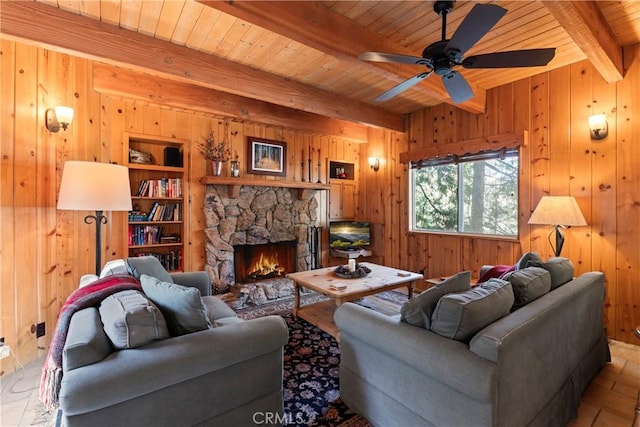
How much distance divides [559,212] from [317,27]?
273cm

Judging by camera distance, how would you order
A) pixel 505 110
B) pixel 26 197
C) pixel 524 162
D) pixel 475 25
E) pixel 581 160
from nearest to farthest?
pixel 475 25
pixel 26 197
pixel 581 160
pixel 524 162
pixel 505 110

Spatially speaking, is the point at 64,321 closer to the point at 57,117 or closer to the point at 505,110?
the point at 57,117

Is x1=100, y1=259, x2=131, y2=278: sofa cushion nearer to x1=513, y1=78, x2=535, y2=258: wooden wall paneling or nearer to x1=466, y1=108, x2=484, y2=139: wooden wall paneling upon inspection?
x1=513, y1=78, x2=535, y2=258: wooden wall paneling

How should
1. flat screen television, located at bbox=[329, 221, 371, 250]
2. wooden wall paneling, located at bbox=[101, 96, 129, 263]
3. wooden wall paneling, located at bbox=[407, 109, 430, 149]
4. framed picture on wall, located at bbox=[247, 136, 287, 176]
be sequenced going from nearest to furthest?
1. wooden wall paneling, located at bbox=[101, 96, 129, 263]
2. framed picture on wall, located at bbox=[247, 136, 287, 176]
3. wooden wall paneling, located at bbox=[407, 109, 430, 149]
4. flat screen television, located at bbox=[329, 221, 371, 250]

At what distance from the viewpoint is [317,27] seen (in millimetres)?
2172

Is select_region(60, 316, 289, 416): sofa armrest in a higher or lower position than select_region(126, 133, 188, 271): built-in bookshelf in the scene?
lower

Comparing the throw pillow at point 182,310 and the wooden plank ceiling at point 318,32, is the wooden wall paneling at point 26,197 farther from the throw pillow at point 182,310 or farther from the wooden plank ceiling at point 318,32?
the throw pillow at point 182,310

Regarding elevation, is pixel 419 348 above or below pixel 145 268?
below

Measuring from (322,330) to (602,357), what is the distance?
230cm

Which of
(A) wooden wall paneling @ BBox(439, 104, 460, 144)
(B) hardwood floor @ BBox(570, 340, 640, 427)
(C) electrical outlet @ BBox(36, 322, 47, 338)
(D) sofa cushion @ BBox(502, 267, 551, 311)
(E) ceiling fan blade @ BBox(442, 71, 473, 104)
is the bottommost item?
(B) hardwood floor @ BBox(570, 340, 640, 427)

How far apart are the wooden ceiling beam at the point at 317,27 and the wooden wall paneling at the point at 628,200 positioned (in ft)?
6.85

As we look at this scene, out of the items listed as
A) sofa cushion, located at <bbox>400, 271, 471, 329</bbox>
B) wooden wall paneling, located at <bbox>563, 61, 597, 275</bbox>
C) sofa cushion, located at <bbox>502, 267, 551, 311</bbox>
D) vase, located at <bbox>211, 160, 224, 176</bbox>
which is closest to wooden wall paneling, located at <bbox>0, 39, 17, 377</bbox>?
vase, located at <bbox>211, 160, 224, 176</bbox>

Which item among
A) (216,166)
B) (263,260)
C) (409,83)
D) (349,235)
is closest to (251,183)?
(216,166)

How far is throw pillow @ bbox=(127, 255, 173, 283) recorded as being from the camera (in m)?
2.10
